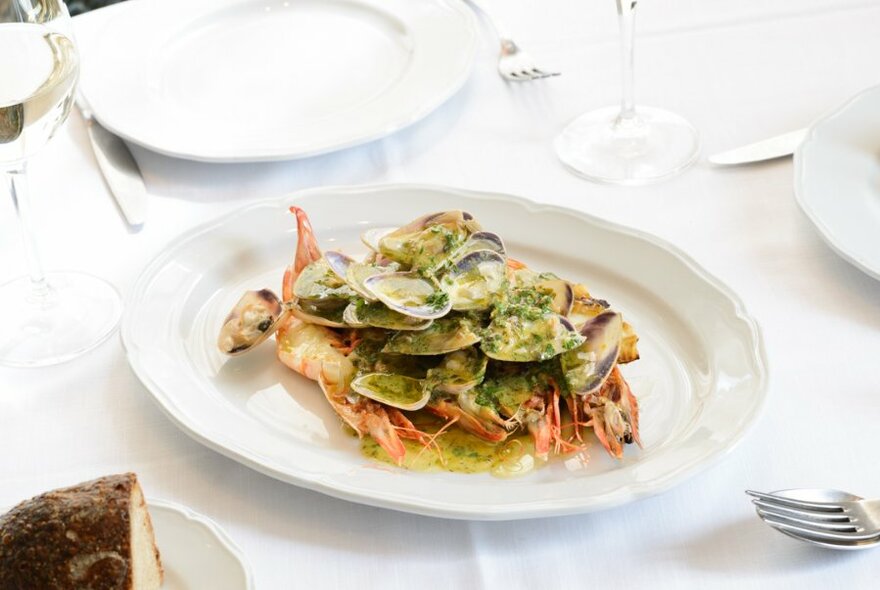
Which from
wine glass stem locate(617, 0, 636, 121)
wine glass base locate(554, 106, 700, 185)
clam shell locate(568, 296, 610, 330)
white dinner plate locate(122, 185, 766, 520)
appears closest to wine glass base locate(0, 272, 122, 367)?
white dinner plate locate(122, 185, 766, 520)

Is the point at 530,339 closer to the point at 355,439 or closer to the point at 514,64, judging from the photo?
the point at 355,439

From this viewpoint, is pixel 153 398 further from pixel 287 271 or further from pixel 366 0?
pixel 366 0

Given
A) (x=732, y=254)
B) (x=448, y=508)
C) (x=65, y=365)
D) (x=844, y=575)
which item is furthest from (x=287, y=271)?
(x=844, y=575)

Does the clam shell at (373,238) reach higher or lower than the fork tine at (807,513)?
higher

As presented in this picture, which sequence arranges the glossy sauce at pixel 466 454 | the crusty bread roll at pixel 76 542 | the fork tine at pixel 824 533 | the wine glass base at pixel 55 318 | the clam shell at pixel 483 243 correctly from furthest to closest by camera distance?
the wine glass base at pixel 55 318 → the clam shell at pixel 483 243 → the glossy sauce at pixel 466 454 → the fork tine at pixel 824 533 → the crusty bread roll at pixel 76 542

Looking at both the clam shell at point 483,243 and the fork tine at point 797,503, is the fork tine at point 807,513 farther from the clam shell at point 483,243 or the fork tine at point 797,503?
the clam shell at point 483,243

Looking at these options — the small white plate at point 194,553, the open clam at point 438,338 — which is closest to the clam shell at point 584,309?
the open clam at point 438,338
